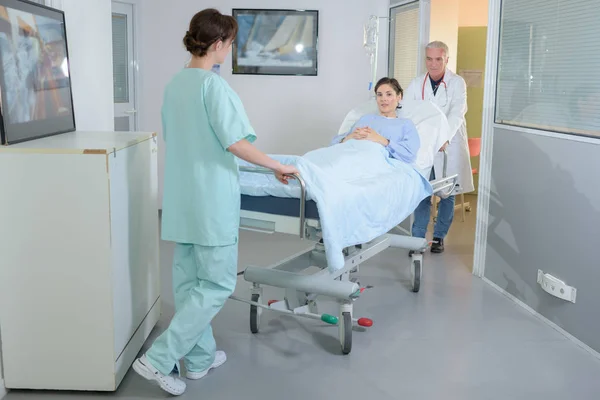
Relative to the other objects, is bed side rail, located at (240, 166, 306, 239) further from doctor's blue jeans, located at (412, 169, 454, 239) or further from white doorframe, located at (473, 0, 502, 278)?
doctor's blue jeans, located at (412, 169, 454, 239)

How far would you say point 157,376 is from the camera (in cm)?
257

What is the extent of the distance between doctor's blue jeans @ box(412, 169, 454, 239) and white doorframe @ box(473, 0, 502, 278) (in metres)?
0.53

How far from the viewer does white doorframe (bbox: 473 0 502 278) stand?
13.6 ft

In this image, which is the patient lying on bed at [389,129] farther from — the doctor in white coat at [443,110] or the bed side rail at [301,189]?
the bed side rail at [301,189]

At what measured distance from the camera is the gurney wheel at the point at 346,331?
3.02 m

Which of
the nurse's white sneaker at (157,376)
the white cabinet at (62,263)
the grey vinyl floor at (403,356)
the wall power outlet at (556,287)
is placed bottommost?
the grey vinyl floor at (403,356)

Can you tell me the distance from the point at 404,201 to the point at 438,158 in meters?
1.54

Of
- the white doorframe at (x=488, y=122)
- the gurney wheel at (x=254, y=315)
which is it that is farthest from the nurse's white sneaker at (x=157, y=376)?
the white doorframe at (x=488, y=122)

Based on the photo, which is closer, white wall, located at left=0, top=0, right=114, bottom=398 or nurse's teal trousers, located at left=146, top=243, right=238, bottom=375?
nurse's teal trousers, located at left=146, top=243, right=238, bottom=375

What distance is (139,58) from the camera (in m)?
6.06

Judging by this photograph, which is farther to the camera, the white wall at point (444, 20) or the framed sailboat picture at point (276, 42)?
the white wall at point (444, 20)

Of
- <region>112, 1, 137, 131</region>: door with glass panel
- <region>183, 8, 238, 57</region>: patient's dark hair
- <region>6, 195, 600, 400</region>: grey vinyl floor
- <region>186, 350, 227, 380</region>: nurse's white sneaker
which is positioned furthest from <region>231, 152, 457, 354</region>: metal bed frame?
<region>112, 1, 137, 131</region>: door with glass panel

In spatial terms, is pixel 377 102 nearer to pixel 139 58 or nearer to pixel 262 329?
pixel 262 329

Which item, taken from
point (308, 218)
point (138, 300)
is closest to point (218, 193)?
point (308, 218)
